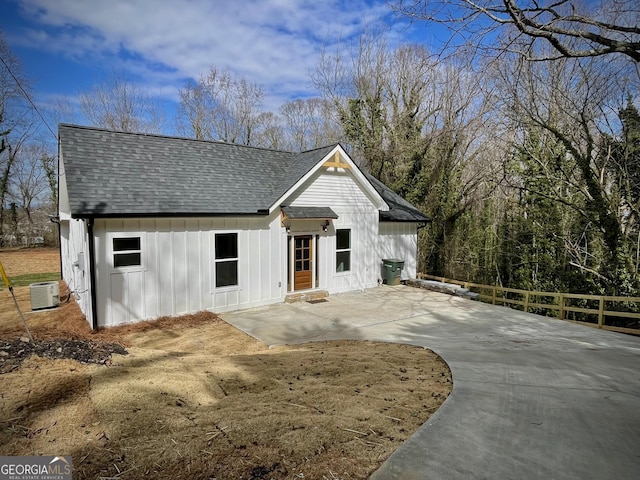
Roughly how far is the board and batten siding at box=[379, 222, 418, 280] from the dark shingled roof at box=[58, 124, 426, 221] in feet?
15.6

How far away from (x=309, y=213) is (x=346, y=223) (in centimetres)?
208

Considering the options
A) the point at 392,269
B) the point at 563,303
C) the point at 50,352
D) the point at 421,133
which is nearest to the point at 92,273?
the point at 50,352

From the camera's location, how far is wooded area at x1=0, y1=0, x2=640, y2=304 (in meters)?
8.41

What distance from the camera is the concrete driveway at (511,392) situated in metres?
3.21

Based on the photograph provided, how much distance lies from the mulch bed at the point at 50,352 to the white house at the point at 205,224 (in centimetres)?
356

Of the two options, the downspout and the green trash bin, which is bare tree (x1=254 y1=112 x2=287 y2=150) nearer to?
the green trash bin

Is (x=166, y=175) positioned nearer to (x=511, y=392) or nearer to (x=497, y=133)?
(x=511, y=392)

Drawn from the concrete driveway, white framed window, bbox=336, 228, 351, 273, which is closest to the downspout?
the concrete driveway

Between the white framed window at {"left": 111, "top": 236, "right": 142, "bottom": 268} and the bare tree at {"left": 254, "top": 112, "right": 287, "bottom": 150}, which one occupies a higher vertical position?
the bare tree at {"left": 254, "top": 112, "right": 287, "bottom": 150}

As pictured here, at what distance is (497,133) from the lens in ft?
58.3

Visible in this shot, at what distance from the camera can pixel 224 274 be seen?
11008 mm

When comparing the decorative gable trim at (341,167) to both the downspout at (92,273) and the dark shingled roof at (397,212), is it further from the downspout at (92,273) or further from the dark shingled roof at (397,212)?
the downspout at (92,273)

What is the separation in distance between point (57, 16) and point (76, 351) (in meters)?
6.70

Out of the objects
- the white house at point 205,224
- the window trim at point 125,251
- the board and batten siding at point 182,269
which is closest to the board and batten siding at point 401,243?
the white house at point 205,224
